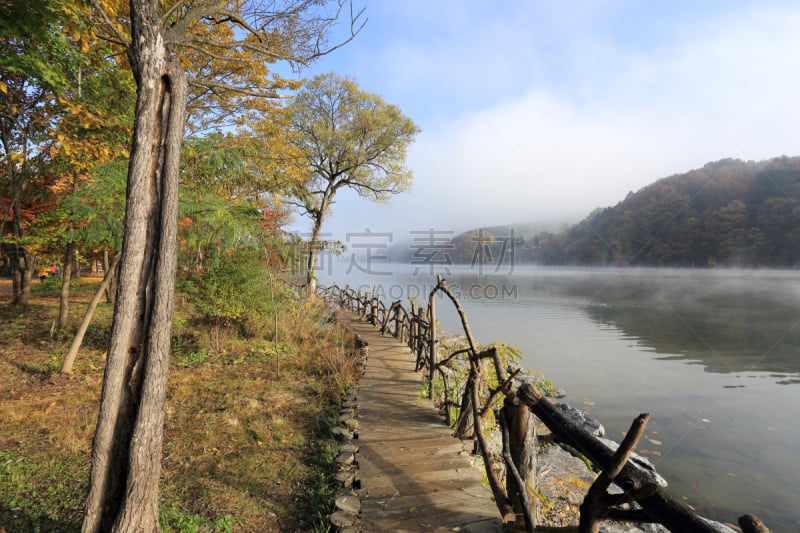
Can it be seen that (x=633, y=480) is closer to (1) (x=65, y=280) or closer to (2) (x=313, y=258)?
(1) (x=65, y=280)

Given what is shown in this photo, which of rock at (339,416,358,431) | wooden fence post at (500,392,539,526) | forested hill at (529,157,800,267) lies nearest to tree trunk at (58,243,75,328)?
rock at (339,416,358,431)

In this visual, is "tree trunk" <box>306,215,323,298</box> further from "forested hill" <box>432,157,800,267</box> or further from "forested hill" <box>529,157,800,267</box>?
"forested hill" <box>529,157,800,267</box>

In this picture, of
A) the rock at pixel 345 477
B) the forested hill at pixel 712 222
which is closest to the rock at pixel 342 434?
the rock at pixel 345 477

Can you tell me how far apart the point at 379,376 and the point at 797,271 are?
63936mm

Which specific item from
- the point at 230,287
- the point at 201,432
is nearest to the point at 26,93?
the point at 230,287

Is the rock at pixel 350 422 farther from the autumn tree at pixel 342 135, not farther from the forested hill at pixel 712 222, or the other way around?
the forested hill at pixel 712 222

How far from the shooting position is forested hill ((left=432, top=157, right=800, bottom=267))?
45.2 metres

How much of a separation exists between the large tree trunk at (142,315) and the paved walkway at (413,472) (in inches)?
79.2

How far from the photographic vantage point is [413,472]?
4062 millimetres

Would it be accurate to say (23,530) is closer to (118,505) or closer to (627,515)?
(118,505)

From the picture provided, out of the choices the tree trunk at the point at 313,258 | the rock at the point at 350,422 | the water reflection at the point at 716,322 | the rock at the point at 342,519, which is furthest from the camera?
the water reflection at the point at 716,322

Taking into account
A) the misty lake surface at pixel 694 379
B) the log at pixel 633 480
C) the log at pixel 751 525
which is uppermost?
the log at pixel 751 525

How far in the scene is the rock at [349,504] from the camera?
337cm

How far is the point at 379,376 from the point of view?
304 inches
